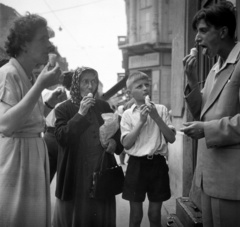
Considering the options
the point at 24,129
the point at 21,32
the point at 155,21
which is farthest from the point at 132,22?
the point at 24,129

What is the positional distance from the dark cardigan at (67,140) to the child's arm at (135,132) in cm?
19

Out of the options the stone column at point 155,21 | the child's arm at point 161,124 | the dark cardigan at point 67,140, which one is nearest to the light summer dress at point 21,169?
the dark cardigan at point 67,140

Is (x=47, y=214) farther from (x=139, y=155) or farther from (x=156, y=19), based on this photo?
(x=156, y=19)

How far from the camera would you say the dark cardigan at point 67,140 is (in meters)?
2.77

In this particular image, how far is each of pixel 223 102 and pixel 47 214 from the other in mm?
1420

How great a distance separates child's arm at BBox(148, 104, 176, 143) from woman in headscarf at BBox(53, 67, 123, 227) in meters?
0.50

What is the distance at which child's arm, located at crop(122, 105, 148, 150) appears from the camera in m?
2.79

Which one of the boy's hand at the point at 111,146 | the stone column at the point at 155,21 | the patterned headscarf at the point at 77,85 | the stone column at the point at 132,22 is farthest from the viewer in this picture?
the stone column at the point at 132,22

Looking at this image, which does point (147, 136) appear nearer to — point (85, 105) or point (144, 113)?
point (144, 113)

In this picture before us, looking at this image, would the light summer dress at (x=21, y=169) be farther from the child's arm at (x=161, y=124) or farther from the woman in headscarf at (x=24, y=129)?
the child's arm at (x=161, y=124)

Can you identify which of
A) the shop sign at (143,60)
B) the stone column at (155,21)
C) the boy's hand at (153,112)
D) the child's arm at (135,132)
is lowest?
the child's arm at (135,132)

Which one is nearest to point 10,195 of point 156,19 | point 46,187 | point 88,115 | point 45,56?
point 46,187

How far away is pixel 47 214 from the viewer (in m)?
2.05

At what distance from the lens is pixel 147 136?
9.71ft
